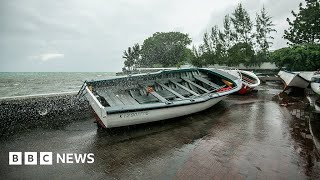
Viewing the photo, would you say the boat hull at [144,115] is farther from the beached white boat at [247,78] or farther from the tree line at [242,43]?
the tree line at [242,43]

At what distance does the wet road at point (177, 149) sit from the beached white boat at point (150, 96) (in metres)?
0.50

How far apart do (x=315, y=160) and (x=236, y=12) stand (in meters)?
36.0

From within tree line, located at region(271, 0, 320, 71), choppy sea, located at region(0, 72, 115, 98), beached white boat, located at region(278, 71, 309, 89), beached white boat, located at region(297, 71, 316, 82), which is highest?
tree line, located at region(271, 0, 320, 71)

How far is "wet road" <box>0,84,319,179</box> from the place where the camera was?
12.8 ft

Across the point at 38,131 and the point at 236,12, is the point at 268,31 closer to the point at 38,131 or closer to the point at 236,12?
the point at 236,12

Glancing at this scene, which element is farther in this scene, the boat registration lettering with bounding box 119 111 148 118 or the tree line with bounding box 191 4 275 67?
the tree line with bounding box 191 4 275 67

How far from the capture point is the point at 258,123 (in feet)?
23.1

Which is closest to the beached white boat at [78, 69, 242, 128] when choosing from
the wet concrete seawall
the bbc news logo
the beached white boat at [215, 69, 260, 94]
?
the wet concrete seawall

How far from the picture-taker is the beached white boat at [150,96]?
558 centimetres

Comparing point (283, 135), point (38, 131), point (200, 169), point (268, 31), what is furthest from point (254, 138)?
point (268, 31)

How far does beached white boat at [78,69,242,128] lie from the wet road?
0.50m

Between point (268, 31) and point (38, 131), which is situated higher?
point (268, 31)

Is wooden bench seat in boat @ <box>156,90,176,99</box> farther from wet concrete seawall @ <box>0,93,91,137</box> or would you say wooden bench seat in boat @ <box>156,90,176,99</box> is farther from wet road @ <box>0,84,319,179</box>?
wet concrete seawall @ <box>0,93,91,137</box>

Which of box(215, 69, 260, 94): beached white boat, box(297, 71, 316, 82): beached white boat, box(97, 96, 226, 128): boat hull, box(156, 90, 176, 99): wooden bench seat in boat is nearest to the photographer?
box(97, 96, 226, 128): boat hull
